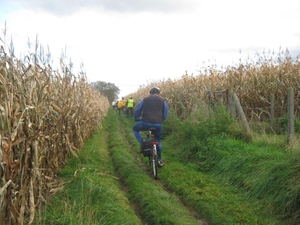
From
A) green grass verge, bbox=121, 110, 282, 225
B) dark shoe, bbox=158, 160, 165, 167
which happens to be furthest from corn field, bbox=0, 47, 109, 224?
dark shoe, bbox=158, 160, 165, 167

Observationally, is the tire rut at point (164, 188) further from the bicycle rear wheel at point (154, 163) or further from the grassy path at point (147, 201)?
the bicycle rear wheel at point (154, 163)

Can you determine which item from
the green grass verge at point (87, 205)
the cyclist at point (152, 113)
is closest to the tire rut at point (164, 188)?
the cyclist at point (152, 113)

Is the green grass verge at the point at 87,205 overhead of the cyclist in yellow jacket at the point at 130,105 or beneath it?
beneath

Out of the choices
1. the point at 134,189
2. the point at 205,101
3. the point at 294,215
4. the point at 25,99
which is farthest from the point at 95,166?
the point at 205,101

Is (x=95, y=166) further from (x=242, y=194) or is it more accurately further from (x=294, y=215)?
(x=294, y=215)

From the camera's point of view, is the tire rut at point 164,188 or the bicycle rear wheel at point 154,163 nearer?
the tire rut at point 164,188

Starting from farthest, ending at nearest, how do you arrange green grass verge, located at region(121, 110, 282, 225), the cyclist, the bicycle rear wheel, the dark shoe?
the dark shoe → the cyclist → the bicycle rear wheel → green grass verge, located at region(121, 110, 282, 225)

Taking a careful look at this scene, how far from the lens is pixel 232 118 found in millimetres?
10984

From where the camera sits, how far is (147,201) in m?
6.67

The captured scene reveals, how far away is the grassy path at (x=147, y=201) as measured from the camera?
5.59 metres

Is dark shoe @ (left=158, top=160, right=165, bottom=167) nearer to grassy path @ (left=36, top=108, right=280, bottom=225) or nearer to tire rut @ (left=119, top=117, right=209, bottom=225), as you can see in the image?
tire rut @ (left=119, top=117, right=209, bottom=225)

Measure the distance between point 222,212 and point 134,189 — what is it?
83.6 inches

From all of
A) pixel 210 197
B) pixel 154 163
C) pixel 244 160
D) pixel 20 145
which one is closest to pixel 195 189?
pixel 210 197

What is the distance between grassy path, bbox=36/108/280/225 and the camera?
5.59 meters
